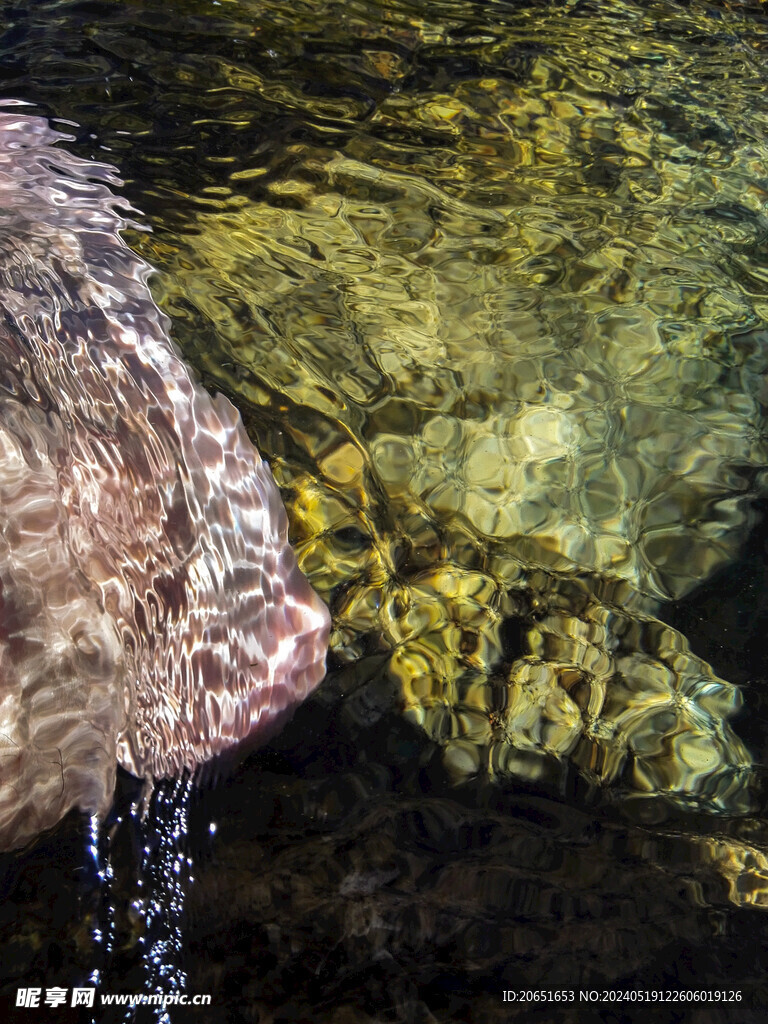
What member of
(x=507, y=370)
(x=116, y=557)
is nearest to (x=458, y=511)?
(x=507, y=370)

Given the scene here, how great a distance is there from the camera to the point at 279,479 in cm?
214

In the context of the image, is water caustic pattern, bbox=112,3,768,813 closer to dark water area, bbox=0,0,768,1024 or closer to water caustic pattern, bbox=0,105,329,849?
dark water area, bbox=0,0,768,1024

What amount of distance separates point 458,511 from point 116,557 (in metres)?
0.82


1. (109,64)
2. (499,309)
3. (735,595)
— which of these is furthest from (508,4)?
(735,595)

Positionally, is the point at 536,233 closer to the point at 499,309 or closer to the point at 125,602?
the point at 499,309

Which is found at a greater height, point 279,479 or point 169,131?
point 169,131

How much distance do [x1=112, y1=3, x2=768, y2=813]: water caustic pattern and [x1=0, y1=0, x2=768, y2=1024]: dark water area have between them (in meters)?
0.01

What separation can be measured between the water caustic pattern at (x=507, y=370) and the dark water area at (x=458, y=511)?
10 mm

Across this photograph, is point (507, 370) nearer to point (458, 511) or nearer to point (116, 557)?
point (458, 511)

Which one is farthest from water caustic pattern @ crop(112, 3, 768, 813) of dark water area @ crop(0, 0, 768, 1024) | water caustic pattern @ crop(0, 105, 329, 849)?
water caustic pattern @ crop(0, 105, 329, 849)

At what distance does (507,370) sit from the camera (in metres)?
2.40

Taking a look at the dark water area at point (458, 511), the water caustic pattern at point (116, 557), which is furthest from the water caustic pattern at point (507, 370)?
the water caustic pattern at point (116, 557)

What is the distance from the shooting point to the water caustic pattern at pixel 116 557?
1602 millimetres

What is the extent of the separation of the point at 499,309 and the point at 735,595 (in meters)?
1.03
